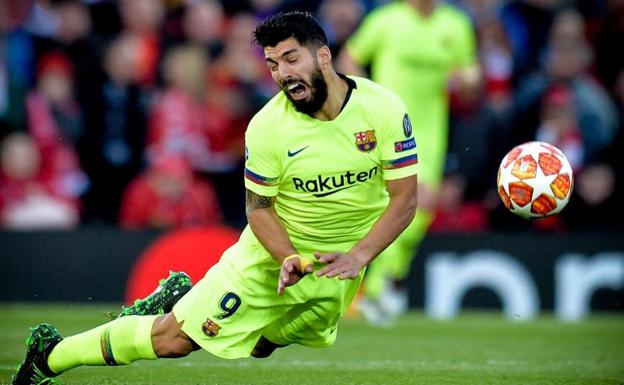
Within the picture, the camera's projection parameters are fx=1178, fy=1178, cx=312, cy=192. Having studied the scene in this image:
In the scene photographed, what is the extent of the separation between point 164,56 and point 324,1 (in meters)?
1.92

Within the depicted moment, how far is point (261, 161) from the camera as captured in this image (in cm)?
600

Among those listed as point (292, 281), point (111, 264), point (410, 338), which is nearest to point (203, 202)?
point (111, 264)

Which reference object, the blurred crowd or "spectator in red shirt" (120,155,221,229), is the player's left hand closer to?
the blurred crowd

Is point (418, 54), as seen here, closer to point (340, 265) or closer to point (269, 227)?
point (269, 227)

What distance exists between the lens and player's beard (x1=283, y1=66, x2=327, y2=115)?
5.90m

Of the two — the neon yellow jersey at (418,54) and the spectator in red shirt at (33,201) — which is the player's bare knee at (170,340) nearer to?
the neon yellow jersey at (418,54)

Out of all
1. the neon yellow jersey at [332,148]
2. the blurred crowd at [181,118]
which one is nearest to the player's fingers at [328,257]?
the neon yellow jersey at [332,148]

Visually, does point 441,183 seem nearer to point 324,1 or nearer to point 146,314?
point 324,1

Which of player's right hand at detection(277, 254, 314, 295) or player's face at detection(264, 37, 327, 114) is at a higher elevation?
player's face at detection(264, 37, 327, 114)

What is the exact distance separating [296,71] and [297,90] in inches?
4.0

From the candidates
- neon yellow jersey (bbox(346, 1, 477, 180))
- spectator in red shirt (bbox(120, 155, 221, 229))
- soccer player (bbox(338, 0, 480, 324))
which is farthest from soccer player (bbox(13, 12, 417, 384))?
spectator in red shirt (bbox(120, 155, 221, 229))

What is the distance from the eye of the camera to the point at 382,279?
10.8 metres

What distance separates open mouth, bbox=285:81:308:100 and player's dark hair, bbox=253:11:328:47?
0.20m

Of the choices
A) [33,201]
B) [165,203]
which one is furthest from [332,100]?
[33,201]
